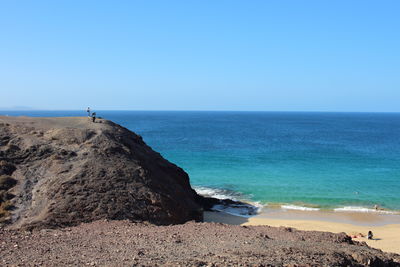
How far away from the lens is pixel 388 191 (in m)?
35.6

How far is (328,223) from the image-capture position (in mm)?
26188

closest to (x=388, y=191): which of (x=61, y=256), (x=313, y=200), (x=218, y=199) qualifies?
(x=313, y=200)

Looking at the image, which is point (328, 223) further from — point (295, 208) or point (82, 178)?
point (82, 178)

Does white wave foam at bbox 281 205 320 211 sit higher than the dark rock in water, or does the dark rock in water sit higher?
the dark rock in water

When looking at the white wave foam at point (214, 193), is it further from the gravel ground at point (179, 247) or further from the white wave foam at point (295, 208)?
the gravel ground at point (179, 247)

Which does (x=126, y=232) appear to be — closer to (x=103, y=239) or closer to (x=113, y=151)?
(x=103, y=239)

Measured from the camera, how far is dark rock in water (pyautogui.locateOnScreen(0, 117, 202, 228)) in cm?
1852

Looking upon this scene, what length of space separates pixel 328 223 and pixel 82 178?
1665cm

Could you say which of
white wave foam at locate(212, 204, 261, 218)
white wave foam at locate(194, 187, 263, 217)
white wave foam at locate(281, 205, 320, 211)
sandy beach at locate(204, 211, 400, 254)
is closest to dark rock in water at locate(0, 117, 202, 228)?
white wave foam at locate(212, 204, 261, 218)

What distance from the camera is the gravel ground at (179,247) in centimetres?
1138

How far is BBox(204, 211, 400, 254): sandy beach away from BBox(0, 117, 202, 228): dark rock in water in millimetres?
3791

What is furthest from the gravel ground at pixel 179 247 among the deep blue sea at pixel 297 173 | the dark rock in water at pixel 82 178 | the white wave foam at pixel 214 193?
the white wave foam at pixel 214 193

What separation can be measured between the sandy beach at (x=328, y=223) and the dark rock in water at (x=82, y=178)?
149 inches

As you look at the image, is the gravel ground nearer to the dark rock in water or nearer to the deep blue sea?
the dark rock in water
